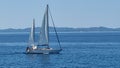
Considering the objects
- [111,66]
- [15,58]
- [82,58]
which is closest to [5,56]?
[15,58]

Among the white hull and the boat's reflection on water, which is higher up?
the white hull

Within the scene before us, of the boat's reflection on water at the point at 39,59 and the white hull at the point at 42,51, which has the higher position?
the white hull at the point at 42,51

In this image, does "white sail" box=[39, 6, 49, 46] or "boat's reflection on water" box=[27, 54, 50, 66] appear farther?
"white sail" box=[39, 6, 49, 46]

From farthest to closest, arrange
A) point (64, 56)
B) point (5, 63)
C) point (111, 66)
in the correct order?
1. point (64, 56)
2. point (5, 63)
3. point (111, 66)

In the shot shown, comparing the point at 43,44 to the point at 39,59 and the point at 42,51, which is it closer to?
the point at 42,51

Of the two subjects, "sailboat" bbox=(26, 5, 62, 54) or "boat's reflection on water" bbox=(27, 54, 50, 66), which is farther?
"sailboat" bbox=(26, 5, 62, 54)

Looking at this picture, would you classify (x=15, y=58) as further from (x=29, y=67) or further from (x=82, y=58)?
(x=29, y=67)

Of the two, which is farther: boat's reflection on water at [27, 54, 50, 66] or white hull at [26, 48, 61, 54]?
white hull at [26, 48, 61, 54]

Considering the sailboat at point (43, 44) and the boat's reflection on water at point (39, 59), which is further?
the sailboat at point (43, 44)

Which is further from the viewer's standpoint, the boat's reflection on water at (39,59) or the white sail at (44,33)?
the white sail at (44,33)

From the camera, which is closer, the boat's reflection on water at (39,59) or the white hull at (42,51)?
the boat's reflection on water at (39,59)

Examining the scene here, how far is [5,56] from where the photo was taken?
125125 millimetres

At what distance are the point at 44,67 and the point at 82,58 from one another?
18497mm

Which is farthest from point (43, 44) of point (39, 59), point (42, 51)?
point (39, 59)
